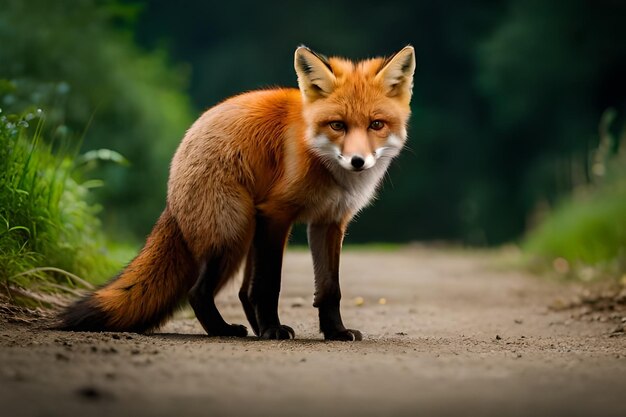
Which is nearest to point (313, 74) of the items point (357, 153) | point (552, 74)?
point (357, 153)

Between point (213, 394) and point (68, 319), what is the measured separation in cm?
202

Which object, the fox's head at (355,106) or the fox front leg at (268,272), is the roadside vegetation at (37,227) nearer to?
the fox front leg at (268,272)

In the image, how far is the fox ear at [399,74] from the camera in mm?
4736

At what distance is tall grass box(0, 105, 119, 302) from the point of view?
17.4 ft

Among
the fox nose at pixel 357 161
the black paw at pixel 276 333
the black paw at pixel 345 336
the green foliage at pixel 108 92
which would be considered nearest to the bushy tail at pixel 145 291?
the black paw at pixel 276 333

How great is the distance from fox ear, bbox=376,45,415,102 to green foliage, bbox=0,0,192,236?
836 cm

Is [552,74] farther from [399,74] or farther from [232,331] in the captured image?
[232,331]

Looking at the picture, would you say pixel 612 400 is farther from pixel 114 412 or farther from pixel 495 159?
pixel 495 159

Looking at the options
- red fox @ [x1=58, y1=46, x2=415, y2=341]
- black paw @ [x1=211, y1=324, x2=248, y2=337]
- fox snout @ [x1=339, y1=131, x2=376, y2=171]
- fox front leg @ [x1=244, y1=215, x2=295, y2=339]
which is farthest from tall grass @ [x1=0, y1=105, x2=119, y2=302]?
fox snout @ [x1=339, y1=131, x2=376, y2=171]

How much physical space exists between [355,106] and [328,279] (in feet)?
3.45

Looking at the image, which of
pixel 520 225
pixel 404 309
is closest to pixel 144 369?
pixel 404 309

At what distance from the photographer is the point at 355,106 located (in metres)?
4.55

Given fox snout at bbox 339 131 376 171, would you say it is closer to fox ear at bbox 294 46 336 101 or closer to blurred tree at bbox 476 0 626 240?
fox ear at bbox 294 46 336 101

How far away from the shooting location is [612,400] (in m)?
2.76
